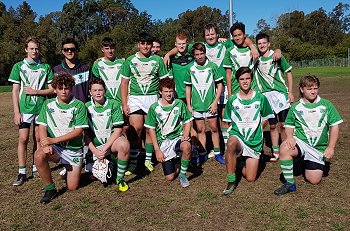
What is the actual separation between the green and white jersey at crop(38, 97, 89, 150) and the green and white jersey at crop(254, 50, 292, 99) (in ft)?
9.92

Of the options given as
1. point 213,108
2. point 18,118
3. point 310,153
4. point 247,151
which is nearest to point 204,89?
point 213,108

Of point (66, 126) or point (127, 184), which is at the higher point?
point (66, 126)

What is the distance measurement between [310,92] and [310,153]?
0.83 meters

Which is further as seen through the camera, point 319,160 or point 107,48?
point 107,48

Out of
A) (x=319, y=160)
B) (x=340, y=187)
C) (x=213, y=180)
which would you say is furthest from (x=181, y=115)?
(x=340, y=187)

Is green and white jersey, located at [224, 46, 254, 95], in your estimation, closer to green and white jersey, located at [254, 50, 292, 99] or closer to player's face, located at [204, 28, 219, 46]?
green and white jersey, located at [254, 50, 292, 99]

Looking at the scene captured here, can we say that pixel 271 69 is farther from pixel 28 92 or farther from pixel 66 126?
pixel 28 92

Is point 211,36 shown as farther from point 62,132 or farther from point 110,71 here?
point 62,132

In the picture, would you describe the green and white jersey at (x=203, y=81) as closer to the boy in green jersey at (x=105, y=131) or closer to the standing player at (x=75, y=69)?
the boy in green jersey at (x=105, y=131)

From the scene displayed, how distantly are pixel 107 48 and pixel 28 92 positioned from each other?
143 centimetres

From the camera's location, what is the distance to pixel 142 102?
6.26m

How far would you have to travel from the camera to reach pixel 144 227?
4.12m

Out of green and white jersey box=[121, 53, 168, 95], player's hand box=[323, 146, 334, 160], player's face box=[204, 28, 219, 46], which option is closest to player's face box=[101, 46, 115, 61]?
green and white jersey box=[121, 53, 168, 95]

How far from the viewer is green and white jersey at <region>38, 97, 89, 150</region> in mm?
5234
